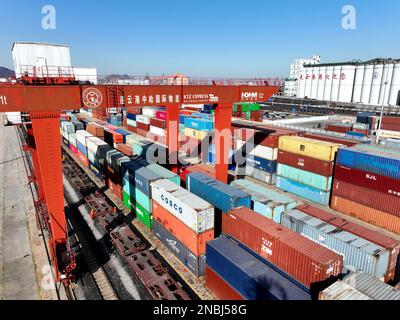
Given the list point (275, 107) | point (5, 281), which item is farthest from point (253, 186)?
point (275, 107)

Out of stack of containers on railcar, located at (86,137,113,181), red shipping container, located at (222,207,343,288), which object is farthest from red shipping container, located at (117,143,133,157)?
red shipping container, located at (222,207,343,288)

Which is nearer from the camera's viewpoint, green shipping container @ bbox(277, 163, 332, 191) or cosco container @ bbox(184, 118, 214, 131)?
green shipping container @ bbox(277, 163, 332, 191)

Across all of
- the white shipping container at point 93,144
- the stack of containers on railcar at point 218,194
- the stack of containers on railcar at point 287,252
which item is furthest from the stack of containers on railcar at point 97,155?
the stack of containers on railcar at point 287,252

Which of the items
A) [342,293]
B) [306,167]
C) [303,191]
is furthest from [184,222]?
[303,191]

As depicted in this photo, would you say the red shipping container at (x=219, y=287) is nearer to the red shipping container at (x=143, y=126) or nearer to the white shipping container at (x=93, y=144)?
the white shipping container at (x=93, y=144)

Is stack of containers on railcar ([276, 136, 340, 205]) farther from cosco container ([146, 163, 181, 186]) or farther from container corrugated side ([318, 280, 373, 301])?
container corrugated side ([318, 280, 373, 301])

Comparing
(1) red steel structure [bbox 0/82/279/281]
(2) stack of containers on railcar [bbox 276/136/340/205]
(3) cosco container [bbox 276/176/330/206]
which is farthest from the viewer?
(3) cosco container [bbox 276/176/330/206]

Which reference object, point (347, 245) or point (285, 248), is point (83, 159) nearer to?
point (285, 248)
